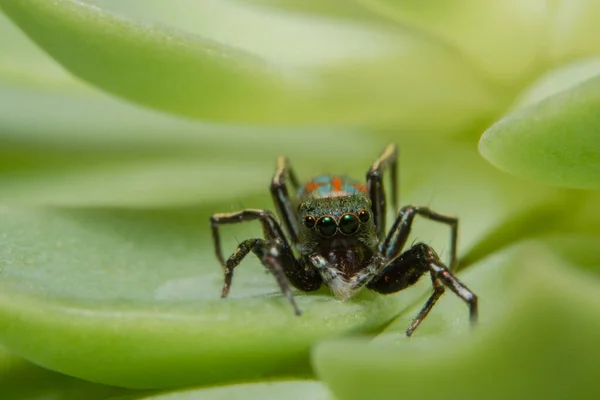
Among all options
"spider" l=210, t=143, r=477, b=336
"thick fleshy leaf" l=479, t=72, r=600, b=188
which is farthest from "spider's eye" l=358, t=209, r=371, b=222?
"thick fleshy leaf" l=479, t=72, r=600, b=188

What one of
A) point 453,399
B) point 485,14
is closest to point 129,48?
point 485,14

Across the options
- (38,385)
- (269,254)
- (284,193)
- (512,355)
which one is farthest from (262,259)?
(512,355)


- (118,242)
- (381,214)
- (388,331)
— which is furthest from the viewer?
(381,214)

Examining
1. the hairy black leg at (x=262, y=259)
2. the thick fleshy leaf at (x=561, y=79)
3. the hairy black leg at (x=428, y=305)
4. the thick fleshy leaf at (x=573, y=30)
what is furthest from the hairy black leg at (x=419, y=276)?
the thick fleshy leaf at (x=573, y=30)

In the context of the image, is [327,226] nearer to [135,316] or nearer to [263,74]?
[263,74]

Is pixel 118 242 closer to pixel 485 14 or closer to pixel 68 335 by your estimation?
pixel 68 335

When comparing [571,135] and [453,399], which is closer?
[453,399]

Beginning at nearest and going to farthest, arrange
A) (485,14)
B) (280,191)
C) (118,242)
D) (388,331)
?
(388,331) < (118,242) < (485,14) < (280,191)

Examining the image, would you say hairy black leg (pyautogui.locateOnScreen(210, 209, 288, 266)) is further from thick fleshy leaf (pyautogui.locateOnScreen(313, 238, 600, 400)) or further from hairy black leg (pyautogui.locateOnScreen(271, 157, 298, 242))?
thick fleshy leaf (pyautogui.locateOnScreen(313, 238, 600, 400))
